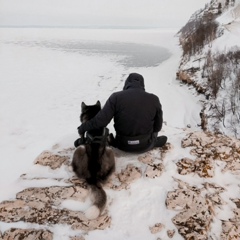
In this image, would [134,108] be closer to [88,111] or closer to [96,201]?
[88,111]

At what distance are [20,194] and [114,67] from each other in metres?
25.1

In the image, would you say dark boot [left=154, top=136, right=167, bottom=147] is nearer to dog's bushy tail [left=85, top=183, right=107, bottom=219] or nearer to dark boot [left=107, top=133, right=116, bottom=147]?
dark boot [left=107, top=133, right=116, bottom=147]

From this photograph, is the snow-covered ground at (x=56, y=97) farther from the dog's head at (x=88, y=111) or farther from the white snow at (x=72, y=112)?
the dog's head at (x=88, y=111)

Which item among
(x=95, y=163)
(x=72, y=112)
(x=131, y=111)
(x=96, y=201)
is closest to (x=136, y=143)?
(x=131, y=111)

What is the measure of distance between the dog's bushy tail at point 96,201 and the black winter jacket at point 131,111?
915 mm

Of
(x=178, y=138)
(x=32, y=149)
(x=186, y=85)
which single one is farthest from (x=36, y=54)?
(x=178, y=138)

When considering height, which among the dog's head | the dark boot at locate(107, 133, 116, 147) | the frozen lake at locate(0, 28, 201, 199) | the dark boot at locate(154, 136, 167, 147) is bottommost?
the frozen lake at locate(0, 28, 201, 199)

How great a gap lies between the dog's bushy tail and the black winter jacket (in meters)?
0.92

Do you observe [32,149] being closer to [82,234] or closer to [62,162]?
[62,162]

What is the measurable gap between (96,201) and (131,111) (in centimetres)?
140

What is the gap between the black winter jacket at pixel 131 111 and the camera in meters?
3.87

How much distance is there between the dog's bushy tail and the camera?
3.10 m

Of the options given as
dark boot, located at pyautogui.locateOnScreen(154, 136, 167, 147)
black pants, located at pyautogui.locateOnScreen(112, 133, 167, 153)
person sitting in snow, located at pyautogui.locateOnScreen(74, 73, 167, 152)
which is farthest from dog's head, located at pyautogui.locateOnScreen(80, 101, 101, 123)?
dark boot, located at pyautogui.locateOnScreen(154, 136, 167, 147)

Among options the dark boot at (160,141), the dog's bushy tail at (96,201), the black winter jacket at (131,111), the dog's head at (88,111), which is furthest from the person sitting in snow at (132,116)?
the dog's bushy tail at (96,201)
